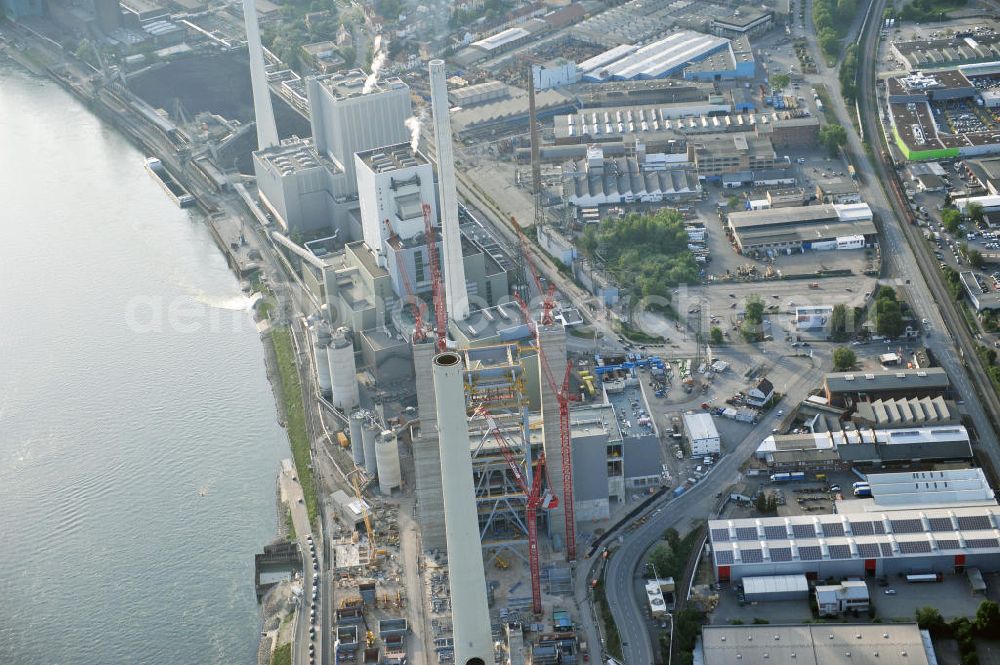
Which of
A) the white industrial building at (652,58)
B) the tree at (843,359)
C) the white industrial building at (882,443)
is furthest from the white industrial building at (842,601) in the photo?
the white industrial building at (652,58)

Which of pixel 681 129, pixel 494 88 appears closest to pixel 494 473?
pixel 681 129

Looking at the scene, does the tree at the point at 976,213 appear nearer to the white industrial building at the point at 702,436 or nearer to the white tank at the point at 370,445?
the white industrial building at the point at 702,436

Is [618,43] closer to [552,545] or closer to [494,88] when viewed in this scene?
[494,88]

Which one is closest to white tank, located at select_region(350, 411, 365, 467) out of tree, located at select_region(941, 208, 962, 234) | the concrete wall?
the concrete wall

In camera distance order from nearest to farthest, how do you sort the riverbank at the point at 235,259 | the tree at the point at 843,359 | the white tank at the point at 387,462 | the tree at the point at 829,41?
the white tank at the point at 387,462, the riverbank at the point at 235,259, the tree at the point at 843,359, the tree at the point at 829,41

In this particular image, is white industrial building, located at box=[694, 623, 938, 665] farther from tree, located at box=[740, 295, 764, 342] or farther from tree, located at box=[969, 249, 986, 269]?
tree, located at box=[969, 249, 986, 269]
